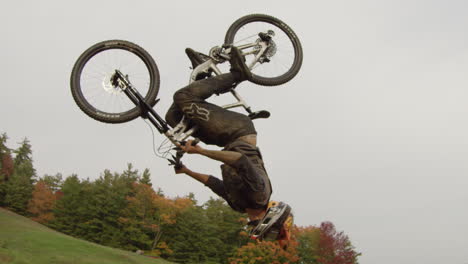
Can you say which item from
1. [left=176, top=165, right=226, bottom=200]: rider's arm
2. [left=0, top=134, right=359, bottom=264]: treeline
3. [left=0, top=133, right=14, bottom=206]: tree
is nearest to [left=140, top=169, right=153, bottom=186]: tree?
[left=0, top=134, right=359, bottom=264]: treeline

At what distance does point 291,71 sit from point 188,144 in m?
4.06

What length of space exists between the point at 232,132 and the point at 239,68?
134cm

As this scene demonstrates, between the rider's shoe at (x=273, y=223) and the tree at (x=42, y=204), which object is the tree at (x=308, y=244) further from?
the rider's shoe at (x=273, y=223)

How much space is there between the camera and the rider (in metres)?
7.89

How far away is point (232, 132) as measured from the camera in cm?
811

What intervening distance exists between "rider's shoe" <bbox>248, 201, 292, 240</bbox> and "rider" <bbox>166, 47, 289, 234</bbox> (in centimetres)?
14

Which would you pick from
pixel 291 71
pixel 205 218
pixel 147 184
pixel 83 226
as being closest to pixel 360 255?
pixel 205 218

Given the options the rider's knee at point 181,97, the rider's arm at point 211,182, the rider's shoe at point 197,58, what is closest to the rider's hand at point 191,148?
the rider's knee at point 181,97

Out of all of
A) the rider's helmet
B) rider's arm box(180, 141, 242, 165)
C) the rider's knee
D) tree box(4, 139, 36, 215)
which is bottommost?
the rider's helmet

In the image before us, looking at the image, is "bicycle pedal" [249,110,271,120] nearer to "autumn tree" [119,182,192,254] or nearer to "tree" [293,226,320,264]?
A: "tree" [293,226,320,264]

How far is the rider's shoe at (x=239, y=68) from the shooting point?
8461mm

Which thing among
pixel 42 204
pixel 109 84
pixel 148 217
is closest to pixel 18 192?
pixel 42 204

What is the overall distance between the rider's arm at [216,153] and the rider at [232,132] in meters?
0.09

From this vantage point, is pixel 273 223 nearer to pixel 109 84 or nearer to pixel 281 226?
pixel 281 226
